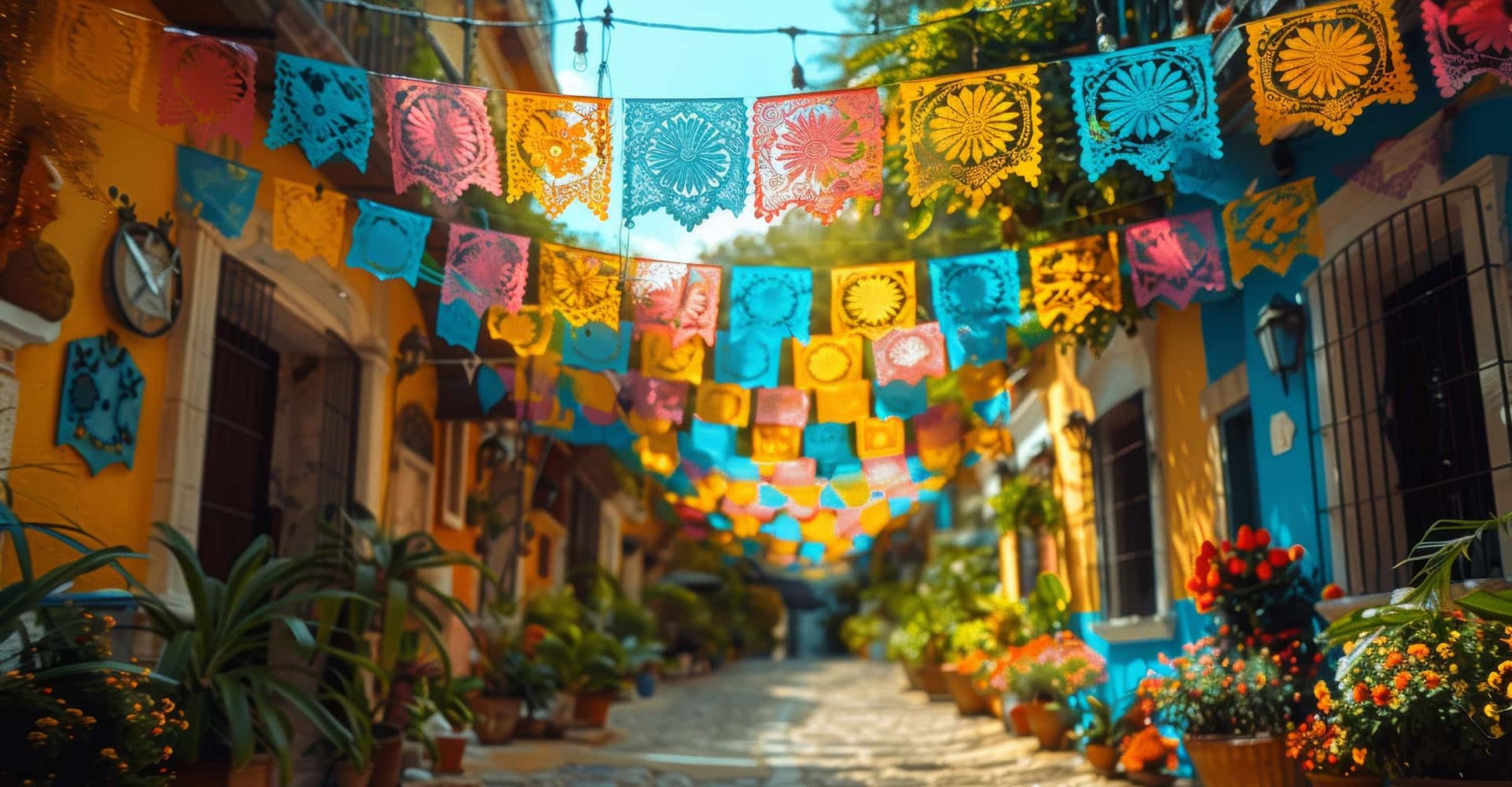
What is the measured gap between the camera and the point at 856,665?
24.2 metres

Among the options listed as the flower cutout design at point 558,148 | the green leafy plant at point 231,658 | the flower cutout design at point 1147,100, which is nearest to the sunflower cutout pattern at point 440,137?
the flower cutout design at point 558,148

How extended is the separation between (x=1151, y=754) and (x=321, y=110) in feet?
18.7

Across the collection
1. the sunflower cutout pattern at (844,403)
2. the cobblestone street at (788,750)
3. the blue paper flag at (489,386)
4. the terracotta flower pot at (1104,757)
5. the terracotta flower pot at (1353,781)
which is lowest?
the cobblestone street at (788,750)

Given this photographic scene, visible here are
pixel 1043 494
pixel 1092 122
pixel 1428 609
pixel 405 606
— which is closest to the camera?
pixel 1428 609

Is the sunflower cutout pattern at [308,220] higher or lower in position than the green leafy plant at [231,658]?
higher

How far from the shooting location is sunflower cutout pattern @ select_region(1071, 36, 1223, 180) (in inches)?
189

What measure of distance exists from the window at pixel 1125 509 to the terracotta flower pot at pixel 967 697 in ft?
11.5

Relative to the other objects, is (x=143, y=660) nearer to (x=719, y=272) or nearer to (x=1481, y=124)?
(x=719, y=272)

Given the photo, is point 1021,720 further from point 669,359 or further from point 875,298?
point 875,298

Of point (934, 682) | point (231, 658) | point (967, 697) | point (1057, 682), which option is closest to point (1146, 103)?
point (231, 658)

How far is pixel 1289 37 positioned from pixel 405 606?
15.6ft

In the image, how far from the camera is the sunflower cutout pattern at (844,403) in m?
8.77

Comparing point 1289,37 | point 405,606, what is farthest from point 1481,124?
point 405,606

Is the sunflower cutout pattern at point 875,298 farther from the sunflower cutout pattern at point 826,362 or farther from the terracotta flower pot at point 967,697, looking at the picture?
the terracotta flower pot at point 967,697
